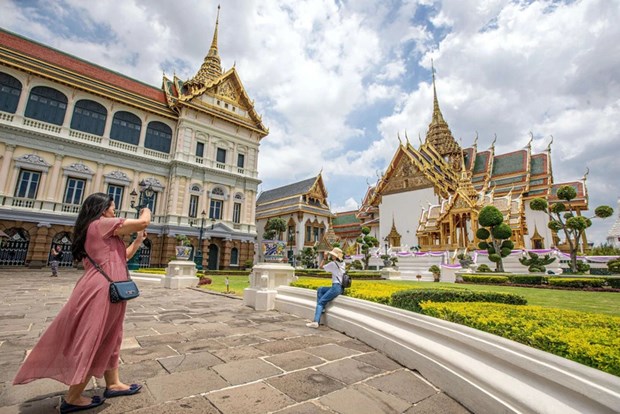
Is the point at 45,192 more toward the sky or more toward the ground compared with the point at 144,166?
more toward the ground

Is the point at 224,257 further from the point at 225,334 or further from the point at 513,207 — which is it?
the point at 513,207

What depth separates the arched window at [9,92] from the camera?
695 inches

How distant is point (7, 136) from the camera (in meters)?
17.3

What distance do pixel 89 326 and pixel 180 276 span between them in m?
10.0

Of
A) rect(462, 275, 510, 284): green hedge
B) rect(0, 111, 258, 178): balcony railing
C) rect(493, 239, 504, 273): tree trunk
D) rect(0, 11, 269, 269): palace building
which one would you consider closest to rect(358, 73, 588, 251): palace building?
rect(493, 239, 504, 273): tree trunk

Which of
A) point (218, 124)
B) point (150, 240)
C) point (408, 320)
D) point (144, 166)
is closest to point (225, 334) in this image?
point (408, 320)

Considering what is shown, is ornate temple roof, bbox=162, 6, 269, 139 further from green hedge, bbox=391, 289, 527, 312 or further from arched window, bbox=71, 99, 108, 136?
green hedge, bbox=391, 289, 527, 312

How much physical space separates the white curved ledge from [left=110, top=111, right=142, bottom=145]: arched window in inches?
928

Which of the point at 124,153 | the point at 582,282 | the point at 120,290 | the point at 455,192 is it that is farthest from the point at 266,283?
the point at 455,192

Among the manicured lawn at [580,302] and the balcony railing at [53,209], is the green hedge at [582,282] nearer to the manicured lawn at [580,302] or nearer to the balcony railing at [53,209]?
the manicured lawn at [580,302]

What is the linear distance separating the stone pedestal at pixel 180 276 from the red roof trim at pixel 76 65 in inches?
699

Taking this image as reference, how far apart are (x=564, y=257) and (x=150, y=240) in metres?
27.1

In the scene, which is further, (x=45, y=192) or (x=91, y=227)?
(x=45, y=192)

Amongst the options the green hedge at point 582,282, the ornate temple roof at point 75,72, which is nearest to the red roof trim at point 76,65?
the ornate temple roof at point 75,72
